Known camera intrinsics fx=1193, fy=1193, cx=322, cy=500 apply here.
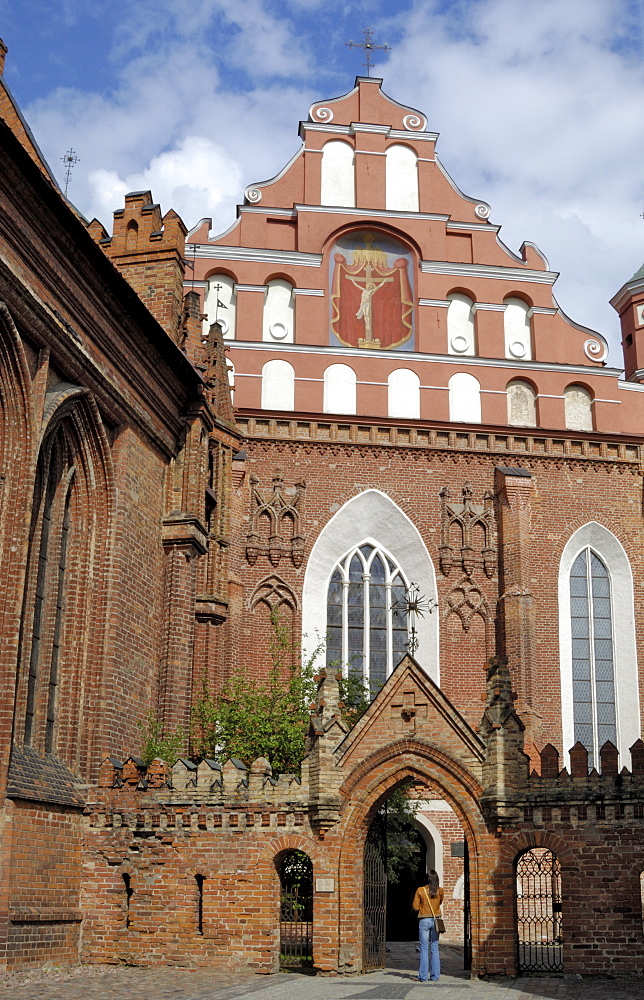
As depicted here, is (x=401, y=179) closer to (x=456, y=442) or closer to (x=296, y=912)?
(x=456, y=442)

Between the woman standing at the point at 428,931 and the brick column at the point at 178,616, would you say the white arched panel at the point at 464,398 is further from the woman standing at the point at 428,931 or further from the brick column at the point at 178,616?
the woman standing at the point at 428,931

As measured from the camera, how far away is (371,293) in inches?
1252

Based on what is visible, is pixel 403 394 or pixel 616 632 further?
pixel 403 394

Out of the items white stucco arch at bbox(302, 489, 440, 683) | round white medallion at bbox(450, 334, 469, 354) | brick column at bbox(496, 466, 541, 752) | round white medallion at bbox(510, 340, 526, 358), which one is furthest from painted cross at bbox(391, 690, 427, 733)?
round white medallion at bbox(510, 340, 526, 358)

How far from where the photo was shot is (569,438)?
29.9 metres

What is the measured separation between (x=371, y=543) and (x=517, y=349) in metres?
6.86

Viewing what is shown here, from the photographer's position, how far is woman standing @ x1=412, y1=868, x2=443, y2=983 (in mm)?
16562

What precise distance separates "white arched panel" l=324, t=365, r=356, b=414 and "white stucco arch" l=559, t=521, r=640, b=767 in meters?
6.51

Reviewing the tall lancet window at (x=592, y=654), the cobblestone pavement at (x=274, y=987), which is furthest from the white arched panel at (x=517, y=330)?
the cobblestone pavement at (x=274, y=987)

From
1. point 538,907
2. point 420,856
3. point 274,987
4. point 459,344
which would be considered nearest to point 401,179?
point 459,344

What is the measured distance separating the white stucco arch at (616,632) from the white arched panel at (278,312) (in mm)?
9058

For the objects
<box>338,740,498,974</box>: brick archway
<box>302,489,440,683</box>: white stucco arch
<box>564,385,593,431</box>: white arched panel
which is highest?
<box>564,385,593,431</box>: white arched panel

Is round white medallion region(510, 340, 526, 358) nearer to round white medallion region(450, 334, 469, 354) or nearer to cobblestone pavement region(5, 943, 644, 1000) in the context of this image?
round white medallion region(450, 334, 469, 354)

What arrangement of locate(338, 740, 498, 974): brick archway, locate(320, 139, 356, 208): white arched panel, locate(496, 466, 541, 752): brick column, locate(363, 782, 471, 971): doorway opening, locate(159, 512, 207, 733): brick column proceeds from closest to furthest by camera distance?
1. locate(338, 740, 498, 974): brick archway
2. locate(159, 512, 207, 733): brick column
3. locate(363, 782, 471, 971): doorway opening
4. locate(496, 466, 541, 752): brick column
5. locate(320, 139, 356, 208): white arched panel
